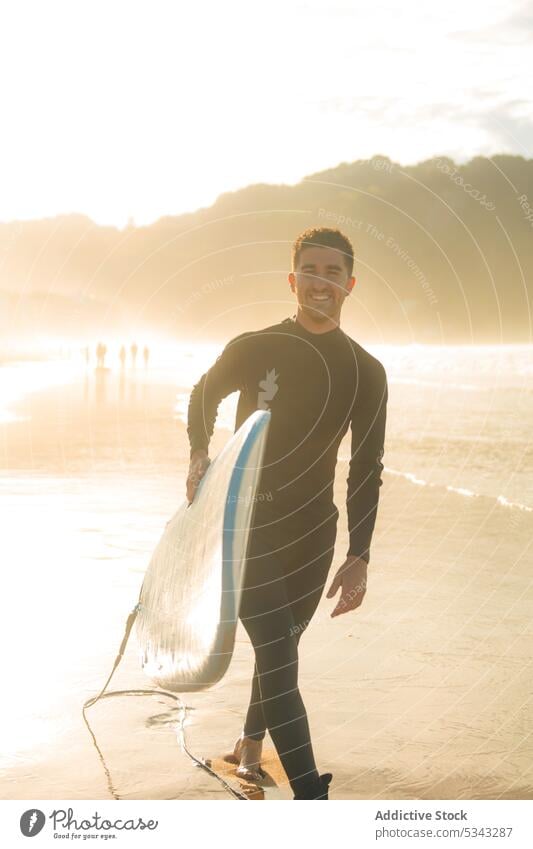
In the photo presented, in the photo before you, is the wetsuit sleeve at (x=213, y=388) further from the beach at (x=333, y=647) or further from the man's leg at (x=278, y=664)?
the beach at (x=333, y=647)

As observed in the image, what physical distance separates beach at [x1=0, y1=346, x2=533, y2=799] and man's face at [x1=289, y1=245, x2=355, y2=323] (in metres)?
1.57

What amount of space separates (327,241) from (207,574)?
3.67 feet

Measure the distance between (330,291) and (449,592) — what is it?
297 centimetres

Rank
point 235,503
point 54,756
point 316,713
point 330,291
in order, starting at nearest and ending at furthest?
point 235,503 < point 330,291 < point 54,756 < point 316,713

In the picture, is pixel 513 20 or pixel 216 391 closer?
pixel 216 391

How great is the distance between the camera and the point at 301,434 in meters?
3.32

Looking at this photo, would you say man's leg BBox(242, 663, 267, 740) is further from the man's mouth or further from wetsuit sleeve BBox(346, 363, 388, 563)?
the man's mouth

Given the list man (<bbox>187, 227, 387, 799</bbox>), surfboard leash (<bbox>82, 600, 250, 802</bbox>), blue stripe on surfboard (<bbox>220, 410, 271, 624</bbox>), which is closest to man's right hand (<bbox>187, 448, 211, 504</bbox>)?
man (<bbox>187, 227, 387, 799</bbox>)

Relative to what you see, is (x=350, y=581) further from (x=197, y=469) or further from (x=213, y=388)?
(x=213, y=388)

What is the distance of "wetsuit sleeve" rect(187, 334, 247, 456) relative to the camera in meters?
3.37

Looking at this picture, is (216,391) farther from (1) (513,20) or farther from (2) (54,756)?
(1) (513,20)

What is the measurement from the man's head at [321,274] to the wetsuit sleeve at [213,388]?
0.77ft

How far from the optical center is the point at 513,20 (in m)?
4.74
